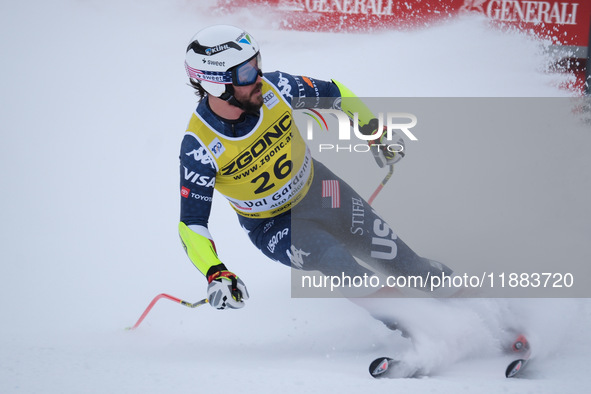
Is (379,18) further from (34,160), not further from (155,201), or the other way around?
(34,160)

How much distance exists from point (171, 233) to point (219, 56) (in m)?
2.57

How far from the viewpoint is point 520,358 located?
3002 mm

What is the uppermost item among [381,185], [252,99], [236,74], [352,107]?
[236,74]

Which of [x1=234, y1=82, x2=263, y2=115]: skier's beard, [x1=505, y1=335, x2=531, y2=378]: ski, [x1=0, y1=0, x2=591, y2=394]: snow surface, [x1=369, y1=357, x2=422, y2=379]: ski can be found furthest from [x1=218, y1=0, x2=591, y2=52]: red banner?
[x1=369, y1=357, x2=422, y2=379]: ski

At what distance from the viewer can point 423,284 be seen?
323 cm

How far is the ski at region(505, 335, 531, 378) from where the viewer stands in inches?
113

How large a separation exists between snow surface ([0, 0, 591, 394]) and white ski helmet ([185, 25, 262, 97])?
150cm

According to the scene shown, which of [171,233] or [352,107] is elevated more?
[352,107]

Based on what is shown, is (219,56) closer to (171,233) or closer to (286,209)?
(286,209)

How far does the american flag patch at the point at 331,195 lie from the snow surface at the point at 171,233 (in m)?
0.66

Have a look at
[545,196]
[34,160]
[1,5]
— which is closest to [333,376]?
[545,196]

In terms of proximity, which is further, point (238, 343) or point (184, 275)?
point (184, 275)

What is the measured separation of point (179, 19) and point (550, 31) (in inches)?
182

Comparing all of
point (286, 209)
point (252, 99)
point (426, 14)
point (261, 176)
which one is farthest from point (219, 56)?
point (426, 14)
